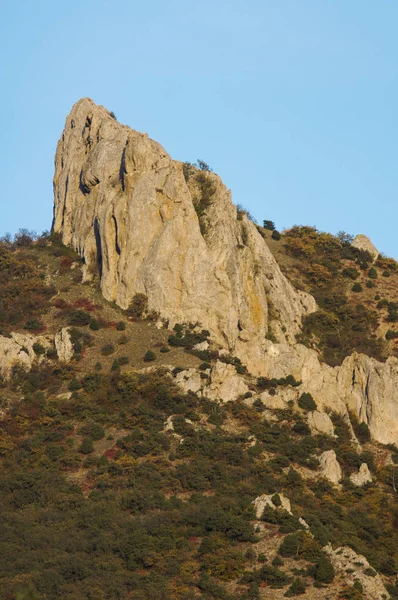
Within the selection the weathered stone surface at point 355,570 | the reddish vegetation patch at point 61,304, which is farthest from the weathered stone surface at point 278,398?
the reddish vegetation patch at point 61,304

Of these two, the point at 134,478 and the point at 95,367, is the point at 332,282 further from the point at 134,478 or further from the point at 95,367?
the point at 134,478

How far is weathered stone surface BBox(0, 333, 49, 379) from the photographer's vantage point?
102000 mm

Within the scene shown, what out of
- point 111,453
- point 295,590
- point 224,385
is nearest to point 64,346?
point 111,453

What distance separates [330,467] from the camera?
92.3 m

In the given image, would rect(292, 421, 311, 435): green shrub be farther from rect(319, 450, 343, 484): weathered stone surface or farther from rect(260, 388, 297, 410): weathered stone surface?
rect(319, 450, 343, 484): weathered stone surface

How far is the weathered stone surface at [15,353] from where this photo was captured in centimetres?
10200

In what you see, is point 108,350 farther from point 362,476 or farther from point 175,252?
point 362,476

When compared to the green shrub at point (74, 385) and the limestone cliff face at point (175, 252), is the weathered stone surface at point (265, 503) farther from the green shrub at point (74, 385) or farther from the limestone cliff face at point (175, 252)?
the green shrub at point (74, 385)

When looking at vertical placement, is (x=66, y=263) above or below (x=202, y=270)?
above

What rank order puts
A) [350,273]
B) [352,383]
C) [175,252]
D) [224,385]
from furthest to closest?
[350,273] < [175,252] < [352,383] < [224,385]

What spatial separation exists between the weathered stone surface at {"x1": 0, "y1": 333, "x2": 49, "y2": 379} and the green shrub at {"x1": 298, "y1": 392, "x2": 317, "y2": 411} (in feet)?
76.3

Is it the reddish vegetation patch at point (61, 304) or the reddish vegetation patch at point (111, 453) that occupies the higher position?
the reddish vegetation patch at point (61, 304)

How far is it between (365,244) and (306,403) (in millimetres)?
52343

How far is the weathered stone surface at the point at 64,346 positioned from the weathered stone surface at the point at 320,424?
865 inches
